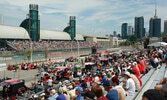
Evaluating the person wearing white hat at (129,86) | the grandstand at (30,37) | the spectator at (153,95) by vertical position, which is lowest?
the person wearing white hat at (129,86)

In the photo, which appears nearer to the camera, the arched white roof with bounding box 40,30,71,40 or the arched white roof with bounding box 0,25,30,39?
the arched white roof with bounding box 0,25,30,39

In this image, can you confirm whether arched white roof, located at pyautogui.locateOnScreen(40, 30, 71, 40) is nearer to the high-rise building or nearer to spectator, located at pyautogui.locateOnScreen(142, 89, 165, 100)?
the high-rise building

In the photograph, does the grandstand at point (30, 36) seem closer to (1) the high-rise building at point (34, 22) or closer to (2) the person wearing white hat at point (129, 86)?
(1) the high-rise building at point (34, 22)

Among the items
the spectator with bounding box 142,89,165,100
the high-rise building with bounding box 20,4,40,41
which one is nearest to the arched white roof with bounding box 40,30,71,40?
the high-rise building with bounding box 20,4,40,41

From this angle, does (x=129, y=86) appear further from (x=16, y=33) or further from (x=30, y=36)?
(x=16, y=33)

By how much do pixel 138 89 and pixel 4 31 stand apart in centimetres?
6292

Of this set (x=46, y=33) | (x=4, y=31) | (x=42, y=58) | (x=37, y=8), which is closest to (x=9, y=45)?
(x=4, y=31)

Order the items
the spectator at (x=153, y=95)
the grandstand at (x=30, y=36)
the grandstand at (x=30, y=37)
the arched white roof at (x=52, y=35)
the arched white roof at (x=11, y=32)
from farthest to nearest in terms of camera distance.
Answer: the arched white roof at (x=52, y=35)
the arched white roof at (x=11, y=32)
the grandstand at (x=30, y=36)
the grandstand at (x=30, y=37)
the spectator at (x=153, y=95)

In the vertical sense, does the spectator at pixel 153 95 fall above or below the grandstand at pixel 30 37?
below

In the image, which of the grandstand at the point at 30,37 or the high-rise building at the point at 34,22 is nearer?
the grandstand at the point at 30,37

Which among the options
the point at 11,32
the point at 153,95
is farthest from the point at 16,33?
the point at 153,95

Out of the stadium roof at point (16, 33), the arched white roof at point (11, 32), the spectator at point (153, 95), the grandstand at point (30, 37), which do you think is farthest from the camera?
the stadium roof at point (16, 33)

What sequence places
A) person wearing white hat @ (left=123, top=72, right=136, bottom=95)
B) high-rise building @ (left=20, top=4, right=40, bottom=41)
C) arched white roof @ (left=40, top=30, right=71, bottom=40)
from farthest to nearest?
arched white roof @ (left=40, top=30, right=71, bottom=40) → high-rise building @ (left=20, top=4, right=40, bottom=41) → person wearing white hat @ (left=123, top=72, right=136, bottom=95)

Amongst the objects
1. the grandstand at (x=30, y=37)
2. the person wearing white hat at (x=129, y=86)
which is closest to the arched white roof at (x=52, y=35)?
the grandstand at (x=30, y=37)
